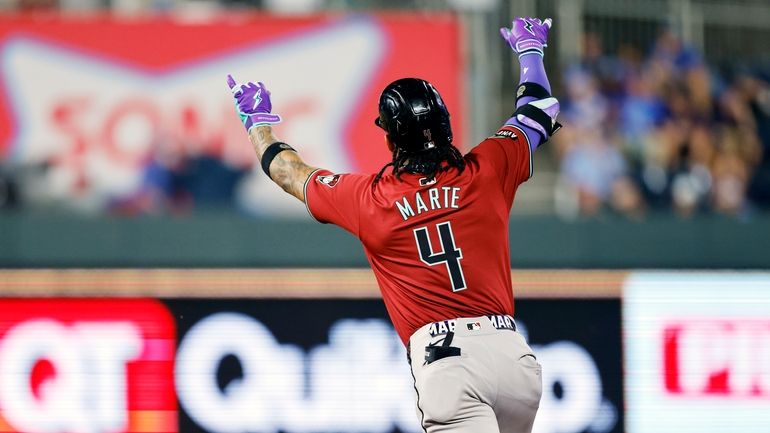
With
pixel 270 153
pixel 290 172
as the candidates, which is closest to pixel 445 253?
pixel 290 172

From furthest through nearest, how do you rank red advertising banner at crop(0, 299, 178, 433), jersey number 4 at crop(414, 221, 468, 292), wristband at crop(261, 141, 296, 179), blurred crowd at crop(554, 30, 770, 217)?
blurred crowd at crop(554, 30, 770, 217)
red advertising banner at crop(0, 299, 178, 433)
wristband at crop(261, 141, 296, 179)
jersey number 4 at crop(414, 221, 468, 292)

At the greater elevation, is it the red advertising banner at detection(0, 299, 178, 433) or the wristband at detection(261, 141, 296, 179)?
the wristband at detection(261, 141, 296, 179)

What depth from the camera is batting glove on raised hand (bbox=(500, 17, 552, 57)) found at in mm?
5234

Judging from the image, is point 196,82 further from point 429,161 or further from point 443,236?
point 443,236

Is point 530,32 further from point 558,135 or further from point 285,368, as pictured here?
point 558,135

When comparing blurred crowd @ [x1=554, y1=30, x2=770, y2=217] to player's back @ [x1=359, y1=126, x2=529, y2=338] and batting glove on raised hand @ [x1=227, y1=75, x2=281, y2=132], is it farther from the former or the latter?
player's back @ [x1=359, y1=126, x2=529, y2=338]

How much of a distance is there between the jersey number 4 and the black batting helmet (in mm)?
327

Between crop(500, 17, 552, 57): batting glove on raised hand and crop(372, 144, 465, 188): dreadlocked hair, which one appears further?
crop(500, 17, 552, 57): batting glove on raised hand

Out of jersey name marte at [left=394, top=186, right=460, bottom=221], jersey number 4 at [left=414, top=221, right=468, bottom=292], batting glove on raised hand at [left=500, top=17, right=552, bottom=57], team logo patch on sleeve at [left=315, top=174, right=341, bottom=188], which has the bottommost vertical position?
jersey number 4 at [left=414, top=221, right=468, bottom=292]

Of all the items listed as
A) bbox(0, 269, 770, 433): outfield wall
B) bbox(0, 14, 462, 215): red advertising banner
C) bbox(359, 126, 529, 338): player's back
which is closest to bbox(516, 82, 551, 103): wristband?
bbox(359, 126, 529, 338): player's back

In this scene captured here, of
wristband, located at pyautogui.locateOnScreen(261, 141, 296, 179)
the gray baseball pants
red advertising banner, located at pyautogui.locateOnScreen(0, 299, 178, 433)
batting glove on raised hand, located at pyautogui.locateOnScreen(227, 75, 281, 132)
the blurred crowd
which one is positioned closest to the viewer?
the gray baseball pants

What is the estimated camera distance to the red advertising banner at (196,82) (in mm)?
9984

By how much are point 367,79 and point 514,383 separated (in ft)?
20.2

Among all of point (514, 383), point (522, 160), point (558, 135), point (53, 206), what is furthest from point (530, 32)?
point (558, 135)
